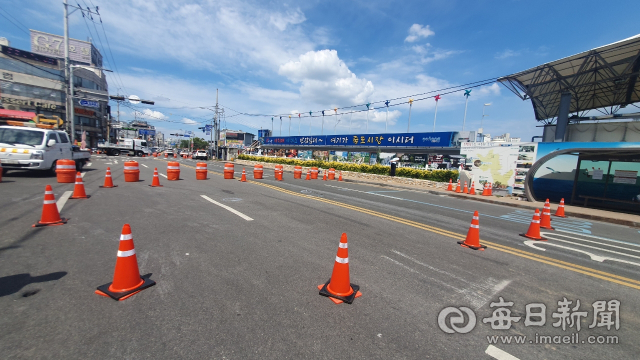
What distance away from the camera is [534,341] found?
102 inches

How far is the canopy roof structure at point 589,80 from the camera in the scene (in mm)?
14484

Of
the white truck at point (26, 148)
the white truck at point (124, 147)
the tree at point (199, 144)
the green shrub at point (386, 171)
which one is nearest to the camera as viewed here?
the white truck at point (26, 148)

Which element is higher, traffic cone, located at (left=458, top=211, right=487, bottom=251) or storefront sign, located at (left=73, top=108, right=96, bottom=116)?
storefront sign, located at (left=73, top=108, right=96, bottom=116)

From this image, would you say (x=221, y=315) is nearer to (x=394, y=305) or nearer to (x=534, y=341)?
(x=394, y=305)

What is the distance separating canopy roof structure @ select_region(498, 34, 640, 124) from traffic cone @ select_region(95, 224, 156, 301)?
2165 cm

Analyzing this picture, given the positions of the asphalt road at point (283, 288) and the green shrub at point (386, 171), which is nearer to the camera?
the asphalt road at point (283, 288)

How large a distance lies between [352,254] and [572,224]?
937cm

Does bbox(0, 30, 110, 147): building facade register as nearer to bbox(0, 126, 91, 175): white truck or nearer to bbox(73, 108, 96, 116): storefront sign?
bbox(73, 108, 96, 116): storefront sign

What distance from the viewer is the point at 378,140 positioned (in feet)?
91.8

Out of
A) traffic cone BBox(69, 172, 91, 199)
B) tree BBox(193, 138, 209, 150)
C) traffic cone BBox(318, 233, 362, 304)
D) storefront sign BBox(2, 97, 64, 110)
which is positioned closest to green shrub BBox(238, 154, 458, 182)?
traffic cone BBox(318, 233, 362, 304)

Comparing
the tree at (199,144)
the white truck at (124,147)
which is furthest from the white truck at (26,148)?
→ the tree at (199,144)

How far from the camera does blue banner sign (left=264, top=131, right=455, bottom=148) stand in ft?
72.8

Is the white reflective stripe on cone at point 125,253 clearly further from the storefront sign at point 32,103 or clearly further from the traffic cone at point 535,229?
the storefront sign at point 32,103

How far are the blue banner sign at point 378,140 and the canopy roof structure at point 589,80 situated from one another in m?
5.94
